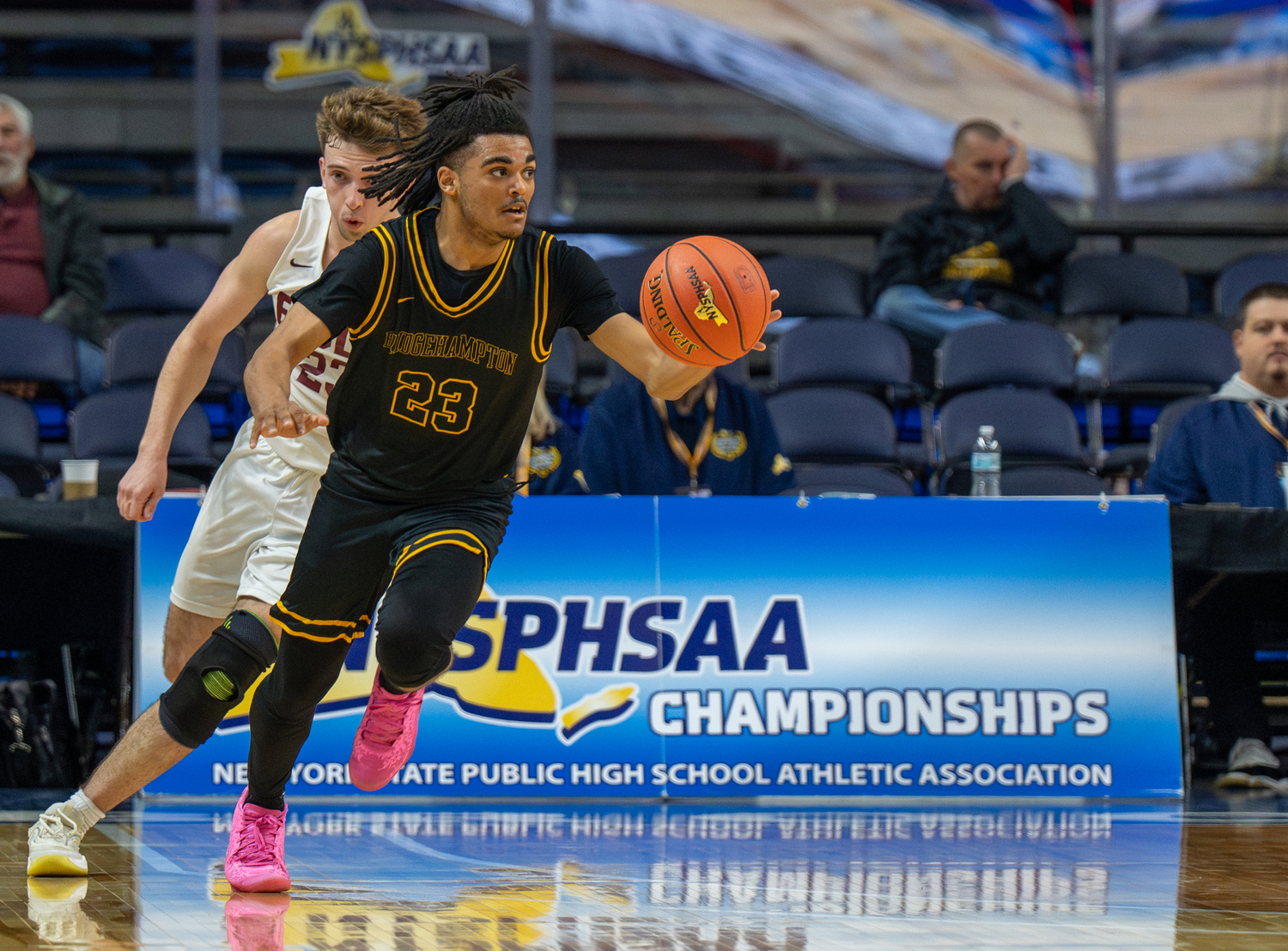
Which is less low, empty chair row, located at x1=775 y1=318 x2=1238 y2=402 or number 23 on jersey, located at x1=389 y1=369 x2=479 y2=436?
Result: empty chair row, located at x1=775 y1=318 x2=1238 y2=402

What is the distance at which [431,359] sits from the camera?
Result: 3732 millimetres

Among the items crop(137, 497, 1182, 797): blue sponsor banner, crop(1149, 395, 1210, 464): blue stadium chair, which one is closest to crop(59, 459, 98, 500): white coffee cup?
crop(137, 497, 1182, 797): blue sponsor banner

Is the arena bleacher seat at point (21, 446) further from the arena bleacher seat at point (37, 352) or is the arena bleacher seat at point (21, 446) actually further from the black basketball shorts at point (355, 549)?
the black basketball shorts at point (355, 549)

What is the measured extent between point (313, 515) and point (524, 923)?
1102mm

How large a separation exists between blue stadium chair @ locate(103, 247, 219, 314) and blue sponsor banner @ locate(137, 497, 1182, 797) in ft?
12.4

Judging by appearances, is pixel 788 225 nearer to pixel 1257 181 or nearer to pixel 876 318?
pixel 876 318

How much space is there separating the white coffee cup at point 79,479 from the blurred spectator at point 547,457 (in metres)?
1.89

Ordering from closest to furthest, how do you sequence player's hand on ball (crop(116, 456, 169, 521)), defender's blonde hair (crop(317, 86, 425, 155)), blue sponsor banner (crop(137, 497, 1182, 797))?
player's hand on ball (crop(116, 456, 169, 521)) < defender's blonde hair (crop(317, 86, 425, 155)) < blue sponsor banner (crop(137, 497, 1182, 797))

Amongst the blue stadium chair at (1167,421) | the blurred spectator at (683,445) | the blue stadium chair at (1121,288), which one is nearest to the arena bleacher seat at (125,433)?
the blurred spectator at (683,445)

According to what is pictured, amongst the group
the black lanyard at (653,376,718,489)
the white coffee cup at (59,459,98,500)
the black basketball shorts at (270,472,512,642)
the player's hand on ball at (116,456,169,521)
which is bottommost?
the black basketball shorts at (270,472,512,642)

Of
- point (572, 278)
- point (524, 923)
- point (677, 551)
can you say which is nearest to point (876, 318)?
point (677, 551)

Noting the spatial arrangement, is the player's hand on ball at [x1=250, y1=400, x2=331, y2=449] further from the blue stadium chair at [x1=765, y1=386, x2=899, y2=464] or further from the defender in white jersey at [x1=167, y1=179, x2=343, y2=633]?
the blue stadium chair at [x1=765, y1=386, x2=899, y2=464]

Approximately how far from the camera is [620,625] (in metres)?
5.38

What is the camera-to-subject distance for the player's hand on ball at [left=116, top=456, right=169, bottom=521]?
3.93 metres
